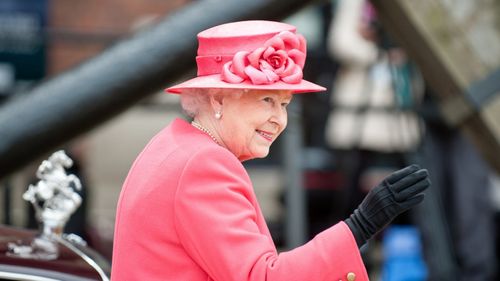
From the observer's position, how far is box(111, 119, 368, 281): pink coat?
2.89 m

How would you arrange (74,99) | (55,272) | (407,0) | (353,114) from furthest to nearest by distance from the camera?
(353,114) → (407,0) → (74,99) → (55,272)

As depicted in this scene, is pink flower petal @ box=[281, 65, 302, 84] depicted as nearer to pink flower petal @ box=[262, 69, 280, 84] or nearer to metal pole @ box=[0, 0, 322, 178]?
pink flower petal @ box=[262, 69, 280, 84]

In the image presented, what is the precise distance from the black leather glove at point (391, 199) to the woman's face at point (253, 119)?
324 mm

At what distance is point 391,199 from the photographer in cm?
292

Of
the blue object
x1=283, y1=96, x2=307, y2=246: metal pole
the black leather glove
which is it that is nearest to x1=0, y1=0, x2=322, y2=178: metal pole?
the black leather glove

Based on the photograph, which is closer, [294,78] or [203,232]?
[203,232]

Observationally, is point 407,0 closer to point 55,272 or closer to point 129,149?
point 55,272

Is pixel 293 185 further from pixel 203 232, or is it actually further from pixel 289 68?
pixel 203 232

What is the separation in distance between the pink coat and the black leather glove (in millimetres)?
51

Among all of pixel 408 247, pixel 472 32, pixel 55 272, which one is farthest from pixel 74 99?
pixel 408 247

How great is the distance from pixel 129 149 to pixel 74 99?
396 centimetres

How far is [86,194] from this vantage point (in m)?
7.78

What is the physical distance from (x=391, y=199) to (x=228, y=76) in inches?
18.7

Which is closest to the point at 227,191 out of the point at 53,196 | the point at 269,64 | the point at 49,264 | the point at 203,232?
the point at 203,232
